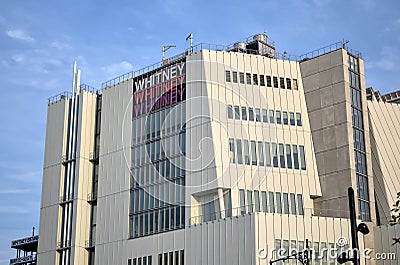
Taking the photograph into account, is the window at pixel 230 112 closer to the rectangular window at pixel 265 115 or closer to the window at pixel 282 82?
the rectangular window at pixel 265 115

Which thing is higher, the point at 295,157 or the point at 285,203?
the point at 295,157

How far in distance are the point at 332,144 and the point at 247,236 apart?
1735 cm

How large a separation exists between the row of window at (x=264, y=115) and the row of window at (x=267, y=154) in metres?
2.66

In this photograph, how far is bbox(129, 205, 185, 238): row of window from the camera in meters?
66.2

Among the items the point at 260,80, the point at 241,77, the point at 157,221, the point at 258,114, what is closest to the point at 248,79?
the point at 241,77

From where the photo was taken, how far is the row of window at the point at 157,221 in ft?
217

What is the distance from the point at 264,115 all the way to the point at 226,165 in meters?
8.06

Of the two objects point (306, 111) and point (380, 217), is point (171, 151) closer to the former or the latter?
point (306, 111)

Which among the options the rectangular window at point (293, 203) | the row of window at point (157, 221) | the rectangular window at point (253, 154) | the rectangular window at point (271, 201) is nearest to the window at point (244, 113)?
the rectangular window at point (253, 154)

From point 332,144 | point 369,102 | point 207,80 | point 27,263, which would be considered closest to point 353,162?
point 332,144

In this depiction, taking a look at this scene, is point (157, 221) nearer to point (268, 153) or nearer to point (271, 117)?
point (268, 153)

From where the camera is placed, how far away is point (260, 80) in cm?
6969

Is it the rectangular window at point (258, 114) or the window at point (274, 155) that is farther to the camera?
the rectangular window at point (258, 114)

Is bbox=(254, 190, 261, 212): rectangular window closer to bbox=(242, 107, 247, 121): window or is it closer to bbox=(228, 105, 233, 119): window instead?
bbox=(242, 107, 247, 121): window
